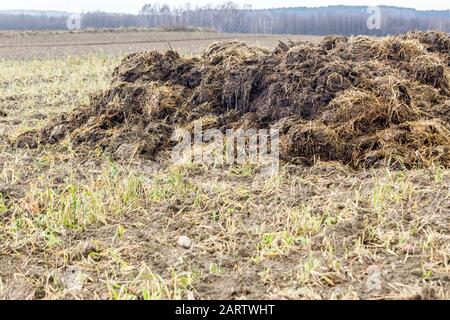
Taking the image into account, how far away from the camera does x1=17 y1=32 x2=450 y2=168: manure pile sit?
5.74 metres

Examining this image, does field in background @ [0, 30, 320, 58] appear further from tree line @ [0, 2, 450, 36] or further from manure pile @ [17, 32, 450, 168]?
tree line @ [0, 2, 450, 36]

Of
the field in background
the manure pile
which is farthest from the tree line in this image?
the manure pile

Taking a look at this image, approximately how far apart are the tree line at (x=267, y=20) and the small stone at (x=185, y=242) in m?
58.9

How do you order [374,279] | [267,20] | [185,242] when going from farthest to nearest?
[267,20], [185,242], [374,279]

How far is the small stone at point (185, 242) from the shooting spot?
4.01 meters

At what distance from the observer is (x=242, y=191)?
4855 millimetres

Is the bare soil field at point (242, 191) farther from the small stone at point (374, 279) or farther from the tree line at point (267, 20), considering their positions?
the tree line at point (267, 20)

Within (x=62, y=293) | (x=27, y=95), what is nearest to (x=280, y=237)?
(x=62, y=293)

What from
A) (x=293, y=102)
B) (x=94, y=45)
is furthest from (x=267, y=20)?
(x=293, y=102)

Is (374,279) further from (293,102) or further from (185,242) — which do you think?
(293,102)

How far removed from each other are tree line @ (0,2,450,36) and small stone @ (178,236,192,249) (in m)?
58.9

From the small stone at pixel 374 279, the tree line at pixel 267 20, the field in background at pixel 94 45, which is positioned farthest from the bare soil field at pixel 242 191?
the tree line at pixel 267 20

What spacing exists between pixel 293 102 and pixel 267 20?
8348cm

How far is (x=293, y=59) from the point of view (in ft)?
22.4
